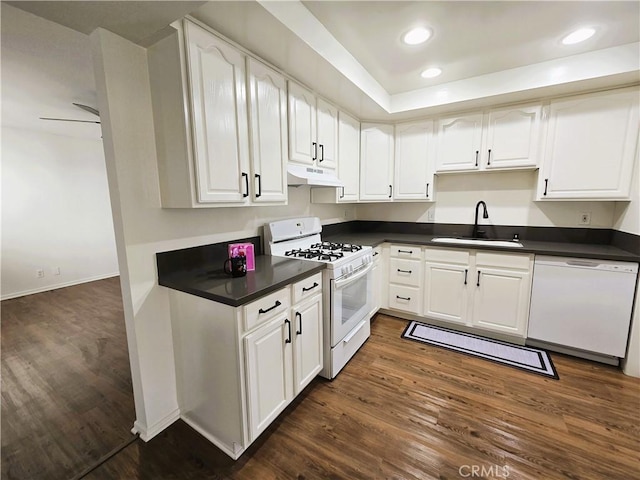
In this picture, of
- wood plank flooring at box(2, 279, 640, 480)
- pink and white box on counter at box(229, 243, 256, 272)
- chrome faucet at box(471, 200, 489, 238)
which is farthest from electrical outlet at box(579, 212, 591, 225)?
pink and white box on counter at box(229, 243, 256, 272)

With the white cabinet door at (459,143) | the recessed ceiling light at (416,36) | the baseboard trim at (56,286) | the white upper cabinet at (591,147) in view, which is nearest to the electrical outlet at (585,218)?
the white upper cabinet at (591,147)

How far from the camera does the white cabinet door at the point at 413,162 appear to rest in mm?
2967

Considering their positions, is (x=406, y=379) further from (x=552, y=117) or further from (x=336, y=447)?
(x=552, y=117)

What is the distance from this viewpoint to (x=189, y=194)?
142 centimetres

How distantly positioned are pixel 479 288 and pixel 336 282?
1.58m

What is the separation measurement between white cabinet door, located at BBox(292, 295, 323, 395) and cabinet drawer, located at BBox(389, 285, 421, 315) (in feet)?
4.49

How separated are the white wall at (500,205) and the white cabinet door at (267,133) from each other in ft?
6.62

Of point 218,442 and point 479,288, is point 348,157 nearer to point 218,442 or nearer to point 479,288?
point 479,288

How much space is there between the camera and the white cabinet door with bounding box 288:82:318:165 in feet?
6.63

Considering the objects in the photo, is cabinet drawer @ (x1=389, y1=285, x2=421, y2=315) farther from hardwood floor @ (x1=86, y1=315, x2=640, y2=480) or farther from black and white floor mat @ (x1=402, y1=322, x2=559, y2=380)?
hardwood floor @ (x1=86, y1=315, x2=640, y2=480)

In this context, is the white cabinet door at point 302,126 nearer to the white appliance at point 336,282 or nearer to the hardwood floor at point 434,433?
the white appliance at point 336,282

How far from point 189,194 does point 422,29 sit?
1.81 metres

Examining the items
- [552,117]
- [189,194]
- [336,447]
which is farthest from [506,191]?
[189,194]

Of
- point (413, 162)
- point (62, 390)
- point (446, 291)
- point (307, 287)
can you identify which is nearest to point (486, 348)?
point (446, 291)
